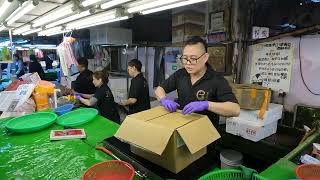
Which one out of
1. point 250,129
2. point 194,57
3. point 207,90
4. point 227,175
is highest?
point 194,57

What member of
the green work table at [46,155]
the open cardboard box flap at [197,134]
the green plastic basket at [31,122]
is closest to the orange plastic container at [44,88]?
the green plastic basket at [31,122]

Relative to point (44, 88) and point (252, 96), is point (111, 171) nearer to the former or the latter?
point (44, 88)

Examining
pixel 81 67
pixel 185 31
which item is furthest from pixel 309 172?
pixel 81 67

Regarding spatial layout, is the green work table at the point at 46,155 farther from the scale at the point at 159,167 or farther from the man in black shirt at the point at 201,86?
the man in black shirt at the point at 201,86

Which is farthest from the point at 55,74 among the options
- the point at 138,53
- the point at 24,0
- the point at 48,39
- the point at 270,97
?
the point at 270,97

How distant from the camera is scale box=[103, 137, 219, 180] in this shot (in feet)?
4.01

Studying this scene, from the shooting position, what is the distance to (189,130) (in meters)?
1.20

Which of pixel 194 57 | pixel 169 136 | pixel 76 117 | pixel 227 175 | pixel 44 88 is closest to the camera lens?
pixel 227 175

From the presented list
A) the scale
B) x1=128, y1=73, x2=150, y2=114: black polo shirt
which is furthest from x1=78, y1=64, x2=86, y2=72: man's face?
the scale

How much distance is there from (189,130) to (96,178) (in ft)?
1.70

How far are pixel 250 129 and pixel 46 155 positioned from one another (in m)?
2.58

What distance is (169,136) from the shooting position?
3.69 feet

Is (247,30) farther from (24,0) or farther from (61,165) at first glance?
(61,165)

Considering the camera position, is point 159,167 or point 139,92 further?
point 139,92
